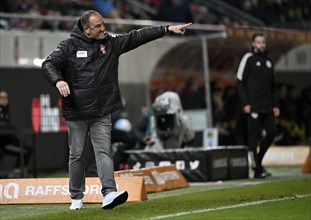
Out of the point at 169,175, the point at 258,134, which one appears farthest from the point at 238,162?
the point at 169,175

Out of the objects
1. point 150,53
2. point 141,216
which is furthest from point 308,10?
point 141,216

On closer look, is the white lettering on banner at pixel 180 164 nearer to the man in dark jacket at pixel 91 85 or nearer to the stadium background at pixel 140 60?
the stadium background at pixel 140 60

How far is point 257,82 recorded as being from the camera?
16.2m

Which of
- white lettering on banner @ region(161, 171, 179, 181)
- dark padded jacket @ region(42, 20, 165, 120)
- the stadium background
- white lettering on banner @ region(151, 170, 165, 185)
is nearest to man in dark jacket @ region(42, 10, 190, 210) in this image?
dark padded jacket @ region(42, 20, 165, 120)

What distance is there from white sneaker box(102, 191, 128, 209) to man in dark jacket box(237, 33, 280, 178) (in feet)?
18.7

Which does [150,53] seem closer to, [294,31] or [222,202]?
[294,31]

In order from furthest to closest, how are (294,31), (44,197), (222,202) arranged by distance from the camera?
(294,31), (44,197), (222,202)

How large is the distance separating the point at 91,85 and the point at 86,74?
13cm

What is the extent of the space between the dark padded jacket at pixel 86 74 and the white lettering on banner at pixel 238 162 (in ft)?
19.1

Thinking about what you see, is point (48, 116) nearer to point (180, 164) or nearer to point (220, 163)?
point (180, 164)

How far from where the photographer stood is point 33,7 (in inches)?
877

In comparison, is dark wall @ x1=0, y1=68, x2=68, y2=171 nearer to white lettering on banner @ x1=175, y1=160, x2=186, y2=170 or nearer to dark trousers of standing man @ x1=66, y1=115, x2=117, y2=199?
white lettering on banner @ x1=175, y1=160, x2=186, y2=170

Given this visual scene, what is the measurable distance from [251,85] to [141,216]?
21.5ft

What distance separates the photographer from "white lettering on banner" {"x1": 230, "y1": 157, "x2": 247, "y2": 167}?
53.9 feet
